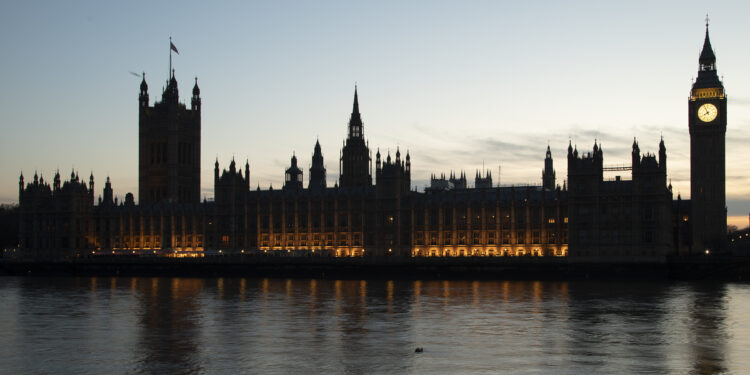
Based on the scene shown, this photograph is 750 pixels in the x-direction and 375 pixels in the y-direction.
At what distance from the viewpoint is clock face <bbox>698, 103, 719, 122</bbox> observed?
15938 centimetres

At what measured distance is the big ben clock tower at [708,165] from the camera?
157875 mm

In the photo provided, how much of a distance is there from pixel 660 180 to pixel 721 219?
29.0 m

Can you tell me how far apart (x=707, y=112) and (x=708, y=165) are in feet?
30.7

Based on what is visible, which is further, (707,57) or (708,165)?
(707,57)

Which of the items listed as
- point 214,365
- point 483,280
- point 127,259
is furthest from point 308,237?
point 214,365

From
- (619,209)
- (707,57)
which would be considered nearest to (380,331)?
(619,209)

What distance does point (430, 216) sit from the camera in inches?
6275

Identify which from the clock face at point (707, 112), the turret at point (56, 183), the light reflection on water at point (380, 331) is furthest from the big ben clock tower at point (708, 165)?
the turret at point (56, 183)

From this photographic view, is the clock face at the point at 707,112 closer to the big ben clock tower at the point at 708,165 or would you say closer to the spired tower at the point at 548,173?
the big ben clock tower at the point at 708,165

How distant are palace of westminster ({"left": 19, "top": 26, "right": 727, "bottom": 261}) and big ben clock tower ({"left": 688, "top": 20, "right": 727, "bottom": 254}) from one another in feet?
0.58

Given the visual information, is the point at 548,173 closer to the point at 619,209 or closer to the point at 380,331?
the point at 619,209

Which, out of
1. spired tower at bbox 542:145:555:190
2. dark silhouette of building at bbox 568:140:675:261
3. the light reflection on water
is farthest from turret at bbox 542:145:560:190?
the light reflection on water

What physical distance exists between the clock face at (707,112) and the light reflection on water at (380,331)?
194ft

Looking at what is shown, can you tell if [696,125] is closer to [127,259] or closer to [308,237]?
[308,237]
